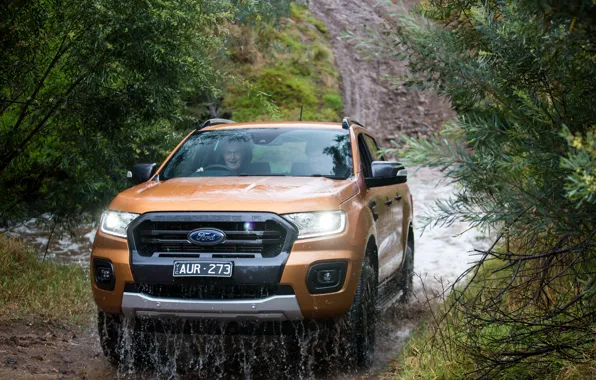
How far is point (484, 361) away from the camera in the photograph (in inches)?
181

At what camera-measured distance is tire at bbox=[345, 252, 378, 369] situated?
5.90 metres

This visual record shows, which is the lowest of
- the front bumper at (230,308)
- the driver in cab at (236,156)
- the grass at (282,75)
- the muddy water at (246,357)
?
the grass at (282,75)

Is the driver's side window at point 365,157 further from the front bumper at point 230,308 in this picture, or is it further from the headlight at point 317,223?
the front bumper at point 230,308

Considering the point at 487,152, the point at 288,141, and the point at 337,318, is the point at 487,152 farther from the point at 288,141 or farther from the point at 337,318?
the point at 288,141

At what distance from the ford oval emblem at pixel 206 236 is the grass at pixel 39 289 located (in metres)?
3.00

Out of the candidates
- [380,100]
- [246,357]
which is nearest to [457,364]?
[246,357]

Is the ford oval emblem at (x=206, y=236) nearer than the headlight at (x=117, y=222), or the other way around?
the ford oval emblem at (x=206, y=236)

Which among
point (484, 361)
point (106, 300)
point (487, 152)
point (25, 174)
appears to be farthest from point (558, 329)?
point (25, 174)

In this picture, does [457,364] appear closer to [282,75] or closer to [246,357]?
[246,357]

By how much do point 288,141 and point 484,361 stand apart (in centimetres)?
316

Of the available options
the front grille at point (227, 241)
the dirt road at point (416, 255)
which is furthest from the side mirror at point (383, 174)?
the front grille at point (227, 241)

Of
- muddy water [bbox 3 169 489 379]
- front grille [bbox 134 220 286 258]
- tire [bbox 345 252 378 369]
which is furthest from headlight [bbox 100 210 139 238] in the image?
tire [bbox 345 252 378 369]

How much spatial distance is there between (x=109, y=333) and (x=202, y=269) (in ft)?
3.84

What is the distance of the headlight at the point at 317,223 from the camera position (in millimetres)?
5656
